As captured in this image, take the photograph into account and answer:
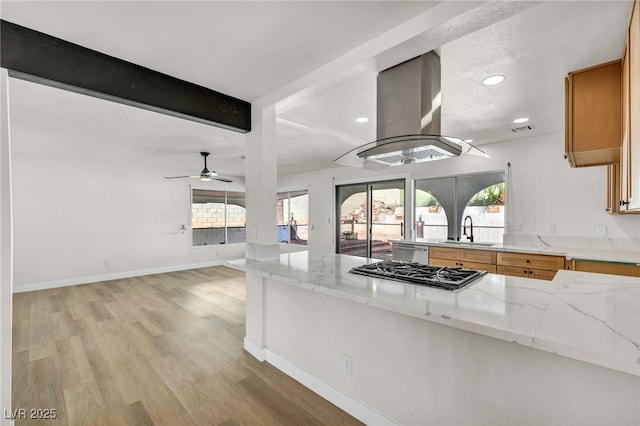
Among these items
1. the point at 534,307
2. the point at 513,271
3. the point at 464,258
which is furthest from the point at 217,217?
the point at 534,307

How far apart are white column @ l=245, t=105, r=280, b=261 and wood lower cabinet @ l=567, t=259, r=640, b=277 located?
3223mm

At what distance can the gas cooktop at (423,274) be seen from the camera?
1.63 metres

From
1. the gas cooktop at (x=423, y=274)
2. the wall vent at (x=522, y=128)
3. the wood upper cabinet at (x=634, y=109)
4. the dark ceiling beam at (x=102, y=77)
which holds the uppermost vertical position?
the wall vent at (x=522, y=128)

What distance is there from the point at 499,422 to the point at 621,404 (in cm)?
47

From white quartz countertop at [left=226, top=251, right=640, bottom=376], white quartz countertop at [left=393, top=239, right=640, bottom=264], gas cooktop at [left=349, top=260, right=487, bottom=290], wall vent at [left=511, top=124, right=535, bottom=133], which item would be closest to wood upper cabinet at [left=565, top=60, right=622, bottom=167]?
white quartz countertop at [left=226, top=251, right=640, bottom=376]

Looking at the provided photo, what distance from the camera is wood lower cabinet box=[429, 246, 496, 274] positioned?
387cm

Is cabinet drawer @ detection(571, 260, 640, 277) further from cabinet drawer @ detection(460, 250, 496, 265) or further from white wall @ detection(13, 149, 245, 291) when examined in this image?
white wall @ detection(13, 149, 245, 291)

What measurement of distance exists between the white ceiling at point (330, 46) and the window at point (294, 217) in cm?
426

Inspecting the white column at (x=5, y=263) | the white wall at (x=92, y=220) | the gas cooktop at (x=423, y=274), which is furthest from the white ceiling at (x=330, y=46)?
the white wall at (x=92, y=220)

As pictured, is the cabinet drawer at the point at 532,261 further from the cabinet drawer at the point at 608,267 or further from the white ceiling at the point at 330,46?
the white ceiling at the point at 330,46

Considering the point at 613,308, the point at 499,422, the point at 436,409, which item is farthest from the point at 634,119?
the point at 436,409

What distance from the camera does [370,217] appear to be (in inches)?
→ 240

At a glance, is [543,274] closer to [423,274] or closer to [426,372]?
[423,274]

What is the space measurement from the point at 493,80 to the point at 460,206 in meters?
2.74
